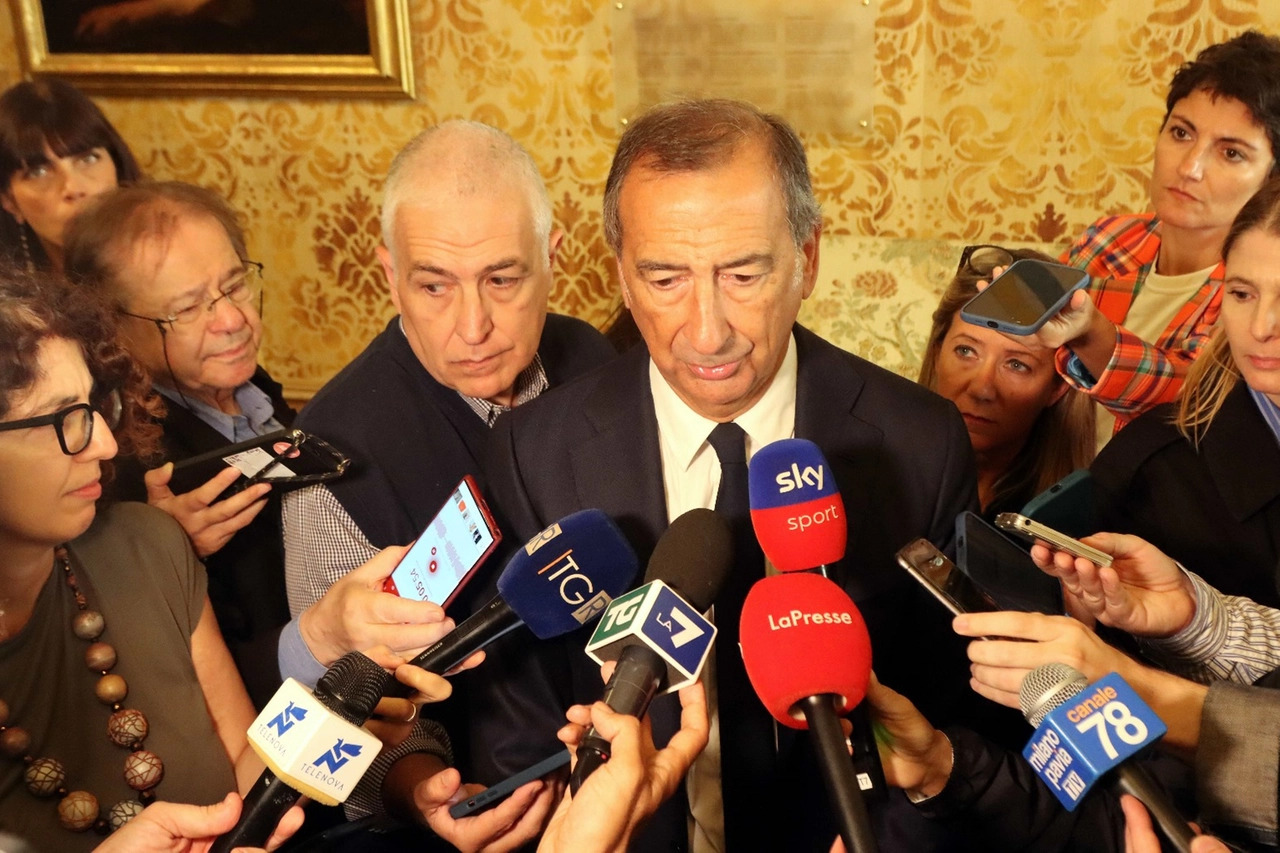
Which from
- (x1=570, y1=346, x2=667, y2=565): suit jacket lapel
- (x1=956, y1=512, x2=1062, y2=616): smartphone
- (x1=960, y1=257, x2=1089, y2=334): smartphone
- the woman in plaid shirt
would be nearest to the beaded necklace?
(x1=570, y1=346, x2=667, y2=565): suit jacket lapel

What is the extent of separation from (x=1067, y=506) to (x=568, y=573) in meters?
0.85

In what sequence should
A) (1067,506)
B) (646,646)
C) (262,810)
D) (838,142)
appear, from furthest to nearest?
(838,142) < (1067,506) < (262,810) < (646,646)

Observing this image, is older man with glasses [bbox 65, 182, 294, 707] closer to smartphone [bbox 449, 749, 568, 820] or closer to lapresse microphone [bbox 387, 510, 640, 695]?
smartphone [bbox 449, 749, 568, 820]

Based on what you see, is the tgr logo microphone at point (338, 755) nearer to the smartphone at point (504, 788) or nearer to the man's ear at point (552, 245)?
the smartphone at point (504, 788)

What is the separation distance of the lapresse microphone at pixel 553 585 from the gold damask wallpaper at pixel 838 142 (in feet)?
6.70

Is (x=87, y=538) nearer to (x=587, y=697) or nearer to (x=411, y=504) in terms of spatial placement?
(x=411, y=504)

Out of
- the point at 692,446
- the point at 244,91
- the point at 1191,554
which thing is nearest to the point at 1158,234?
the point at 1191,554

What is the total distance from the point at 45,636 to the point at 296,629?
1.15 ft

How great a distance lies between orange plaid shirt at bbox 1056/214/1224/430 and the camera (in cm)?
203

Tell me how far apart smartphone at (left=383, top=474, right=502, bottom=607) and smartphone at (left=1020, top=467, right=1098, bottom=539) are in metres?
0.81

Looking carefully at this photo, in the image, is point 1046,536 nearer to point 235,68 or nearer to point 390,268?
point 390,268

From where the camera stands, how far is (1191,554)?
1.75 m

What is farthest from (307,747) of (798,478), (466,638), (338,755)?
(798,478)

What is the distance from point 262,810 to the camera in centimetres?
115
